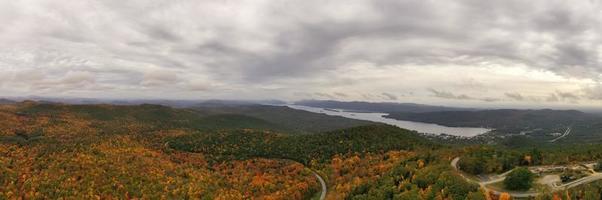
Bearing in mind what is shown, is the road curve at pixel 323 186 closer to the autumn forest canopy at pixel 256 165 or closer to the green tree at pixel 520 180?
the autumn forest canopy at pixel 256 165

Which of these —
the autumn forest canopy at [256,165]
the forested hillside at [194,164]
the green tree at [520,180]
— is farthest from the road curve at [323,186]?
the green tree at [520,180]

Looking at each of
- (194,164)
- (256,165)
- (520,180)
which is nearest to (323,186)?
(256,165)

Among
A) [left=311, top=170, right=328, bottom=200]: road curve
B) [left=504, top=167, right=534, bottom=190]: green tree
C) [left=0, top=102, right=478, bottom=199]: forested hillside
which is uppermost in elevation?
[left=504, top=167, right=534, bottom=190]: green tree

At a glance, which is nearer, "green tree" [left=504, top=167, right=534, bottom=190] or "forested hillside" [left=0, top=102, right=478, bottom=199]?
"green tree" [left=504, top=167, right=534, bottom=190]

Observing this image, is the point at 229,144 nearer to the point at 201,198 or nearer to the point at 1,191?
the point at 201,198

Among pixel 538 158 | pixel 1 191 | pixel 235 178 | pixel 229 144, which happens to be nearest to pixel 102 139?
pixel 229 144

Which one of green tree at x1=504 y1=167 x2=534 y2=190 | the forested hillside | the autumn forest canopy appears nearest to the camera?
green tree at x1=504 y1=167 x2=534 y2=190

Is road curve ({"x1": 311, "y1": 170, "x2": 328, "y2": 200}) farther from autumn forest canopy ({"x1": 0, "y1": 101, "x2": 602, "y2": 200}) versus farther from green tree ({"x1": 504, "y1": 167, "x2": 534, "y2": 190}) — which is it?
green tree ({"x1": 504, "y1": 167, "x2": 534, "y2": 190})

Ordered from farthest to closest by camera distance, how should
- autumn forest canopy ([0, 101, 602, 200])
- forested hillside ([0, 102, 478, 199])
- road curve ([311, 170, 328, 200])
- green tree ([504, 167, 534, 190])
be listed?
road curve ([311, 170, 328, 200]) < forested hillside ([0, 102, 478, 199]) < autumn forest canopy ([0, 101, 602, 200]) < green tree ([504, 167, 534, 190])

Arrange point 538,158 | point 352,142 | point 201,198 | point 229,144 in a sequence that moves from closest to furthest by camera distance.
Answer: point 538,158, point 201,198, point 352,142, point 229,144

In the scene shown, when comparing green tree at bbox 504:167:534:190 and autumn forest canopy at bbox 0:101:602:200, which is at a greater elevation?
green tree at bbox 504:167:534:190

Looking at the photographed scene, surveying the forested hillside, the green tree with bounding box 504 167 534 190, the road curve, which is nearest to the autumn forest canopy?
the forested hillside
